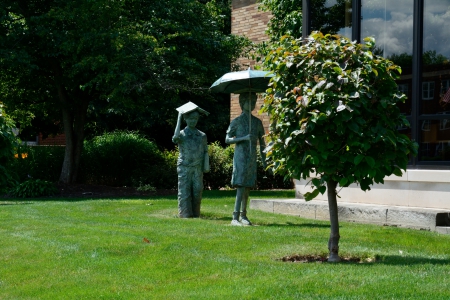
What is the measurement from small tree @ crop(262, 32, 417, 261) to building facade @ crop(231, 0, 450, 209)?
4.21m

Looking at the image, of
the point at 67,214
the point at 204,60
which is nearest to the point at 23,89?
the point at 204,60

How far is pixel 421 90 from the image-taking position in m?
12.1

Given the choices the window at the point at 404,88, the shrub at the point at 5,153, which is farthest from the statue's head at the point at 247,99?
the shrub at the point at 5,153

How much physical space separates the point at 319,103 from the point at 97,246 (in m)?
3.60

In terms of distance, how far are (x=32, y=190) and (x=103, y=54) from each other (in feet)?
14.0

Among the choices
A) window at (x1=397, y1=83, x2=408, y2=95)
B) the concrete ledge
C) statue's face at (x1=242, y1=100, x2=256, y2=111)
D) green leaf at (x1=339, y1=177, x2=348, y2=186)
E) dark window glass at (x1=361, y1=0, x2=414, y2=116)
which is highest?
dark window glass at (x1=361, y1=0, x2=414, y2=116)

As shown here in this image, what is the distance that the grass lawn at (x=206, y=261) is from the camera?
6625mm

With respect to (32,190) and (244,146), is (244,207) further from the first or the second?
(32,190)

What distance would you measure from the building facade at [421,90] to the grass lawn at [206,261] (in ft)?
4.69

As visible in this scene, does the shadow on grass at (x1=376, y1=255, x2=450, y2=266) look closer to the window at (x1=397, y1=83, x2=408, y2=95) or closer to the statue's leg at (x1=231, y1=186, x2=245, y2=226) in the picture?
the statue's leg at (x1=231, y1=186, x2=245, y2=226)

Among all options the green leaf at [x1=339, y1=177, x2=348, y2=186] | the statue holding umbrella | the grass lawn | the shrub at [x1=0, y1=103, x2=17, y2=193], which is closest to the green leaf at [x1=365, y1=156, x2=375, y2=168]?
the green leaf at [x1=339, y1=177, x2=348, y2=186]

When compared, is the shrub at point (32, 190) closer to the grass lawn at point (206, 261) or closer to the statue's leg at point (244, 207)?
the grass lawn at point (206, 261)

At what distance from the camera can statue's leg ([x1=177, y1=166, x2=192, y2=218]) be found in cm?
1247

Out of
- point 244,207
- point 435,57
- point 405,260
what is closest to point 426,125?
point 435,57
